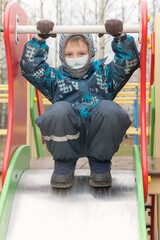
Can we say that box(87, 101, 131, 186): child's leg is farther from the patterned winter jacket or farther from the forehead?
the forehead

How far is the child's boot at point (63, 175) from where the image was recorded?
1.86 m

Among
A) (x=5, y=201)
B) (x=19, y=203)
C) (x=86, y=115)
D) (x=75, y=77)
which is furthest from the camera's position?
(x=75, y=77)

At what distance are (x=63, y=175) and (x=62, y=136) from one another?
8.7 inches

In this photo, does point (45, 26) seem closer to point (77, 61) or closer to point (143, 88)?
point (77, 61)

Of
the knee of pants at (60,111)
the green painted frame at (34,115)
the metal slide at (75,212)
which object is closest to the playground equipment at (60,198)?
the metal slide at (75,212)

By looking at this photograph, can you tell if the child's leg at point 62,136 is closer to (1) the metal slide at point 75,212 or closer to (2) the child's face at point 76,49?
(1) the metal slide at point 75,212

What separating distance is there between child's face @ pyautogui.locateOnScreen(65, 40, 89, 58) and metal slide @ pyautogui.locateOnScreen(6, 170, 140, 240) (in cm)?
72

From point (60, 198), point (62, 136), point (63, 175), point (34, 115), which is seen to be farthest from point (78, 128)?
point (34, 115)

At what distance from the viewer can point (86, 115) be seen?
1949mm

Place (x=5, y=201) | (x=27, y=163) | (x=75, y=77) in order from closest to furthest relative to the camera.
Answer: (x=5, y=201), (x=75, y=77), (x=27, y=163)

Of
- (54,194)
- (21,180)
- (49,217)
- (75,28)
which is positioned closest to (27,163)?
(21,180)

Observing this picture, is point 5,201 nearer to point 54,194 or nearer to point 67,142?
Result: point 54,194

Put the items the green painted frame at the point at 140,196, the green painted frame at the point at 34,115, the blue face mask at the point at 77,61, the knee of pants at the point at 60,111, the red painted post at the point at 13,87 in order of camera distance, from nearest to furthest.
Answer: the green painted frame at the point at 140,196 < the knee of pants at the point at 60,111 < the red painted post at the point at 13,87 < the blue face mask at the point at 77,61 < the green painted frame at the point at 34,115

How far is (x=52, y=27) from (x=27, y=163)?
85 cm
